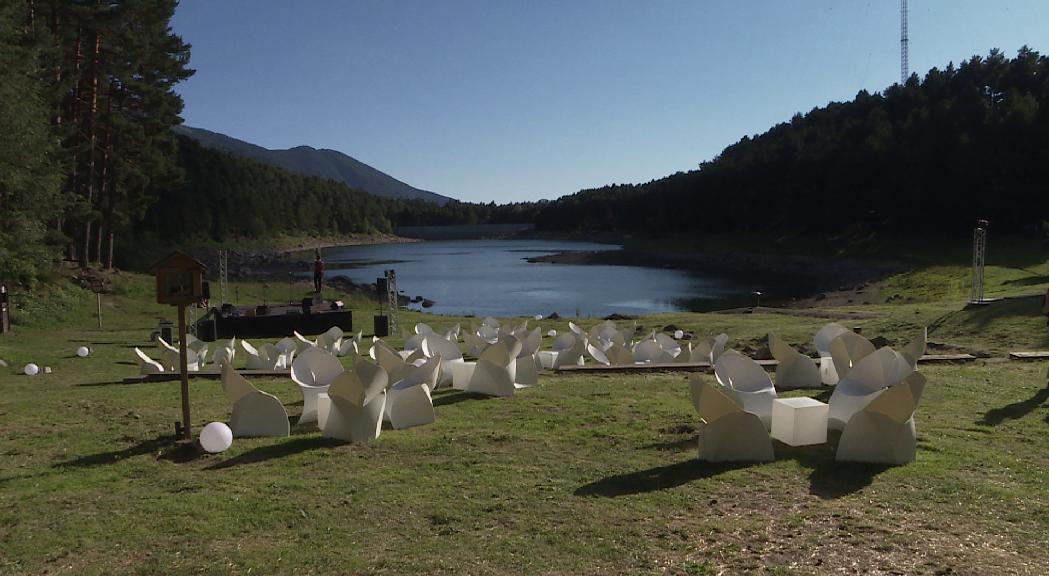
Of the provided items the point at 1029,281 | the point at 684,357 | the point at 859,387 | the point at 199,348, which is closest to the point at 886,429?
the point at 859,387

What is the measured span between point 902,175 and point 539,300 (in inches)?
1092

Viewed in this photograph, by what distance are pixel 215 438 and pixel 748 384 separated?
4579mm

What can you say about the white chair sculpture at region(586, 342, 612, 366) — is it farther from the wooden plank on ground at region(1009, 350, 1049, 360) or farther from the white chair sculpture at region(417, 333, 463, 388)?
the wooden plank on ground at region(1009, 350, 1049, 360)

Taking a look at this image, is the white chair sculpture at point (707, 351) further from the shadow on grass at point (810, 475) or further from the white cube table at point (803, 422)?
the shadow on grass at point (810, 475)

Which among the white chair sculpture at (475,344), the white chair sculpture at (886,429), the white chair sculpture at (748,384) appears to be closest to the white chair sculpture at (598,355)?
the white chair sculpture at (475,344)

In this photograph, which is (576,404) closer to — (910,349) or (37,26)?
(910,349)

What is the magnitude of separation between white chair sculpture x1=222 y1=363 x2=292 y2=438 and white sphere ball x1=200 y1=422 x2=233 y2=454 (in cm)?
45

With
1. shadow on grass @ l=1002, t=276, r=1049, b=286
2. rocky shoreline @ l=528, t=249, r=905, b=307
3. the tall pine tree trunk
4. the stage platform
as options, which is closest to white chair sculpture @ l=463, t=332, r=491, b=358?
the stage platform

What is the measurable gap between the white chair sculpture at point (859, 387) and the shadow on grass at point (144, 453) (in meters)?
5.24

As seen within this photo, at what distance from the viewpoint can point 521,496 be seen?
4.62 meters

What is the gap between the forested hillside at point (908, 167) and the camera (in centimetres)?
4025

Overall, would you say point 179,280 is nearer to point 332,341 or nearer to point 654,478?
point 654,478

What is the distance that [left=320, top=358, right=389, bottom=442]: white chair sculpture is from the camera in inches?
232

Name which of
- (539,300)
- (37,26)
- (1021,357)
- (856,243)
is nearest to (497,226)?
(856,243)
